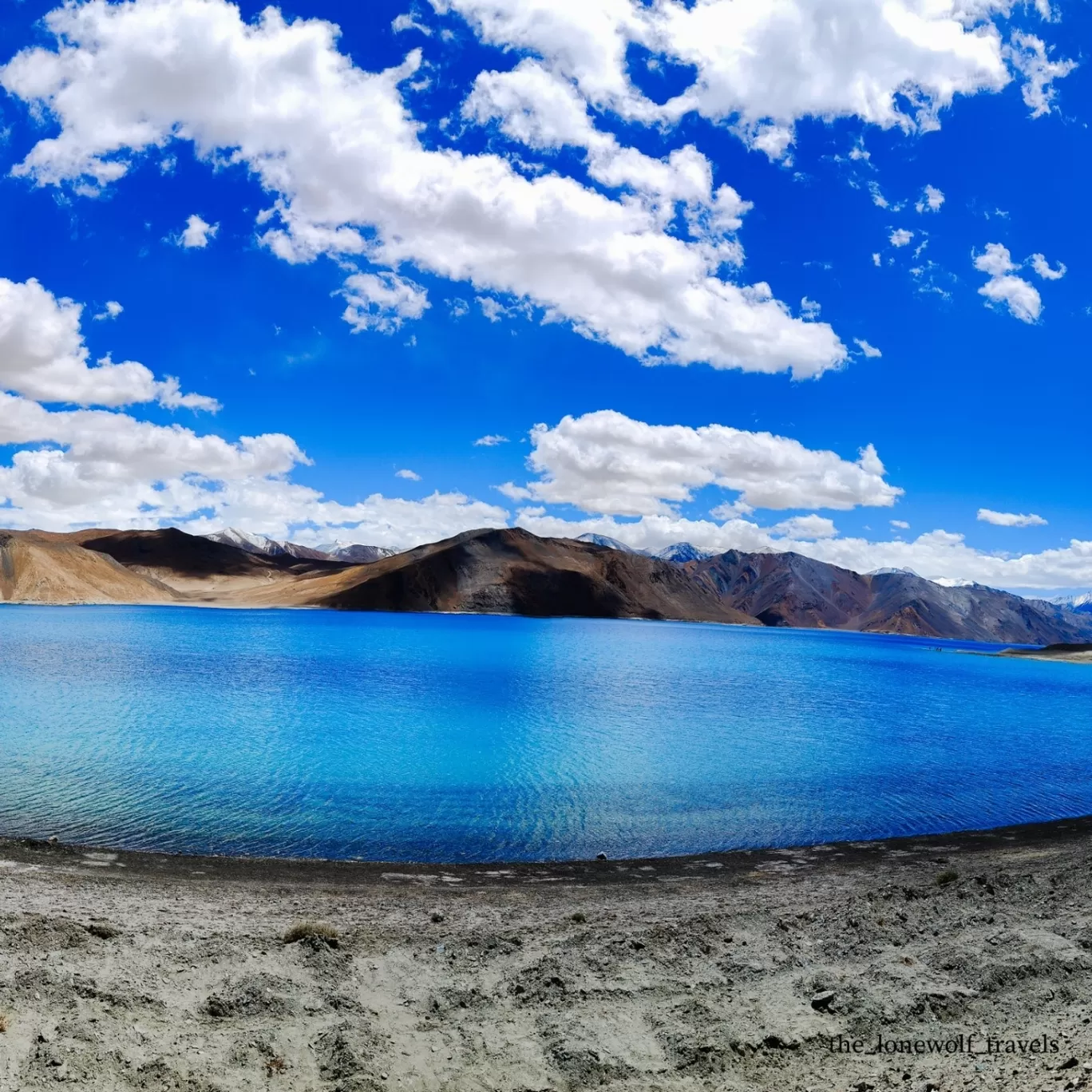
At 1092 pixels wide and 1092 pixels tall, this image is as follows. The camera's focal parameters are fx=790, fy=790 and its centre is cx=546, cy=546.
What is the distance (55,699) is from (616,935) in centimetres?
3046

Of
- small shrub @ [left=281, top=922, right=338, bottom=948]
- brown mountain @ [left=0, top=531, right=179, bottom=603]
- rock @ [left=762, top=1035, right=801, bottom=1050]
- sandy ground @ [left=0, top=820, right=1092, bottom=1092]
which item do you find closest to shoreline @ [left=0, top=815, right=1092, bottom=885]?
sandy ground @ [left=0, top=820, right=1092, bottom=1092]

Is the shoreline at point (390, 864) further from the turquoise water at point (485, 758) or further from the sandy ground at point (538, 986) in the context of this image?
the turquoise water at point (485, 758)

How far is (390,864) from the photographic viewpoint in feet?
46.5

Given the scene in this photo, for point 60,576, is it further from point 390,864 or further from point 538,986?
point 538,986

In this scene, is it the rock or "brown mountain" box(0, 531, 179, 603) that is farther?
"brown mountain" box(0, 531, 179, 603)

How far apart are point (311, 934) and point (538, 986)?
2708mm

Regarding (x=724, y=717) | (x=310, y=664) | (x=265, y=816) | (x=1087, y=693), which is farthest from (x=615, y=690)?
(x=1087, y=693)

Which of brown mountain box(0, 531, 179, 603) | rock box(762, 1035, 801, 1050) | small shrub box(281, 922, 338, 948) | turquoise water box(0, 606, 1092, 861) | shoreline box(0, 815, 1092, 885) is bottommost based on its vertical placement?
turquoise water box(0, 606, 1092, 861)

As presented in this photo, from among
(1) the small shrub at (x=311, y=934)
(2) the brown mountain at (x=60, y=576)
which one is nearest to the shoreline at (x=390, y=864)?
(1) the small shrub at (x=311, y=934)

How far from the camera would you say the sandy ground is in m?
6.14

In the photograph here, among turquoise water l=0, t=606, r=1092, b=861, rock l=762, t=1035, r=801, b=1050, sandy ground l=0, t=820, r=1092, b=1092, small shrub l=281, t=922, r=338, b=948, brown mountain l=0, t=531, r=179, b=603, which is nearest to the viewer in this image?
sandy ground l=0, t=820, r=1092, b=1092

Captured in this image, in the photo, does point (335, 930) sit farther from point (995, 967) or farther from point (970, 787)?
point (970, 787)

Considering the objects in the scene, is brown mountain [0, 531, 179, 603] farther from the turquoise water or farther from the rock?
the rock

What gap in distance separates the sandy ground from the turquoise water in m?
4.45
